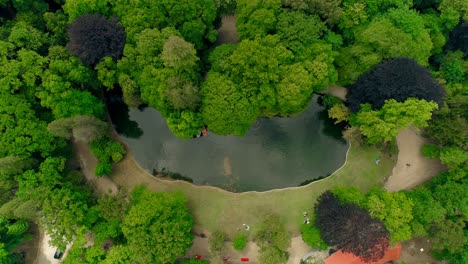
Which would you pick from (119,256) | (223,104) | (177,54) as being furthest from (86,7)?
(119,256)

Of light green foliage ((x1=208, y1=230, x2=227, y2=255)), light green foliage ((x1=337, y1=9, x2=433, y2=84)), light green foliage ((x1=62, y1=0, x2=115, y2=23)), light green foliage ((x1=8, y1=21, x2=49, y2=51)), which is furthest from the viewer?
light green foliage ((x1=62, y1=0, x2=115, y2=23))

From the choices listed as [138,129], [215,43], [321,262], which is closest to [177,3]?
[215,43]

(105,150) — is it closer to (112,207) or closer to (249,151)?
(112,207)

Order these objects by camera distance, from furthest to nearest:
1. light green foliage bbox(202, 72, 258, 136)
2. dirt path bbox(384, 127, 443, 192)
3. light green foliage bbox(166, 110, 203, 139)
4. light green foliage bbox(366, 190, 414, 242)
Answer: dirt path bbox(384, 127, 443, 192)
light green foliage bbox(166, 110, 203, 139)
light green foliage bbox(202, 72, 258, 136)
light green foliage bbox(366, 190, 414, 242)

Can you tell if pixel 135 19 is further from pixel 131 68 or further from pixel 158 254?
pixel 158 254

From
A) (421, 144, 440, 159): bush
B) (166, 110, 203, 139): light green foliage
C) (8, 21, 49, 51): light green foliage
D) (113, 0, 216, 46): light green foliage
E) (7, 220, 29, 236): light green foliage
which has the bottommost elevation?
(7, 220, 29, 236): light green foliage

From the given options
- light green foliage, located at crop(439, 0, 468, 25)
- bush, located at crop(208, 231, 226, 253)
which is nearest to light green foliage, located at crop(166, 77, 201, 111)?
bush, located at crop(208, 231, 226, 253)

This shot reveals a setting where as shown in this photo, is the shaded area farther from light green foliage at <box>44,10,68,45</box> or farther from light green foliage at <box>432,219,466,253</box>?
light green foliage at <box>432,219,466,253</box>
